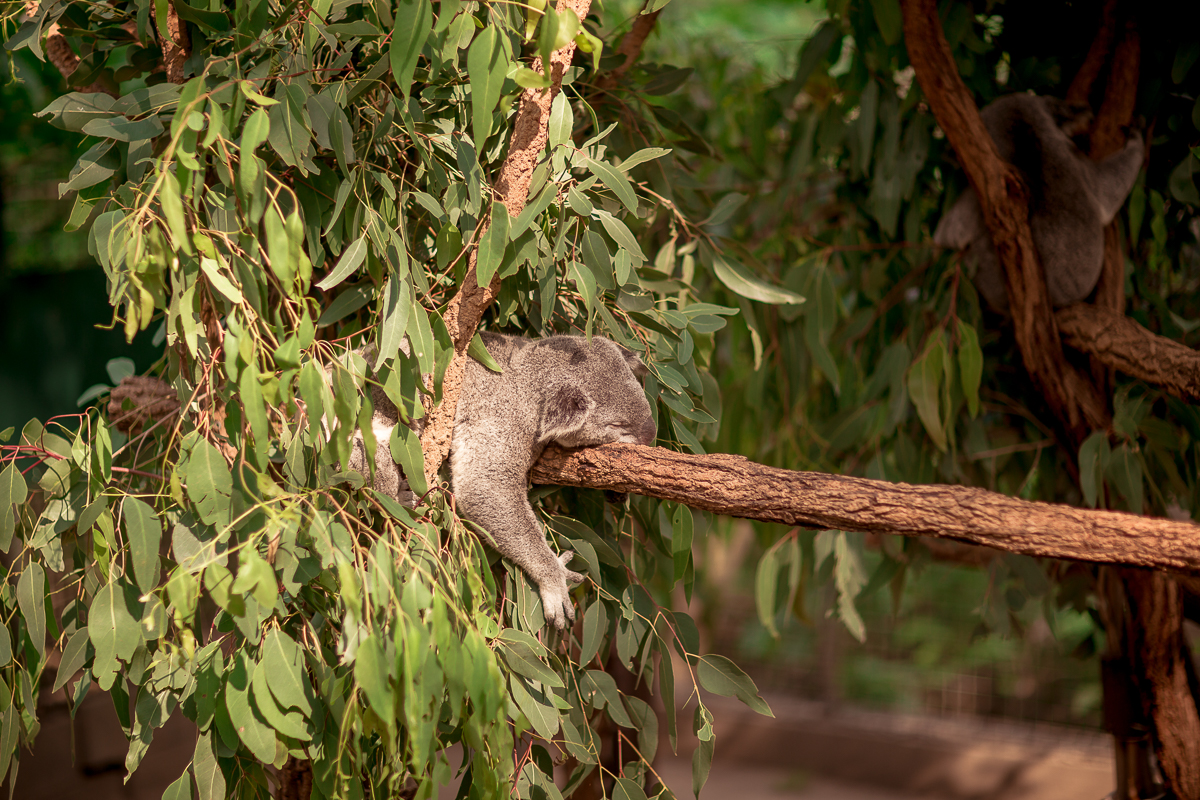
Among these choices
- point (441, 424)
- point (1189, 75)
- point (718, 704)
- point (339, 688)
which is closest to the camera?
point (339, 688)

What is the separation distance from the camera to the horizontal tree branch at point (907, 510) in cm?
124

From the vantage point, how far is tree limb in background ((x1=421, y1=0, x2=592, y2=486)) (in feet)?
4.02

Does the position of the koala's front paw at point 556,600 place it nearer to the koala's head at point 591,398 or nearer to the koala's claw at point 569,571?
the koala's claw at point 569,571

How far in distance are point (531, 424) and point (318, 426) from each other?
19.4 inches

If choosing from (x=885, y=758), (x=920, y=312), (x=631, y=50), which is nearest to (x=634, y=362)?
(x=631, y=50)

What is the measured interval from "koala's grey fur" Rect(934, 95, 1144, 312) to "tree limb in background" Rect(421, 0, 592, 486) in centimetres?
172

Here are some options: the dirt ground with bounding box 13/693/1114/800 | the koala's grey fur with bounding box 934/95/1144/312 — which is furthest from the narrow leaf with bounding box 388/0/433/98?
the dirt ground with bounding box 13/693/1114/800

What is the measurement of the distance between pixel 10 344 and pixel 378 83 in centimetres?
417

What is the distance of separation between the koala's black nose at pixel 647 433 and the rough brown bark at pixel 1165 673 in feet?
5.33

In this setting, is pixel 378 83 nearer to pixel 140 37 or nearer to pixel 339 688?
pixel 140 37

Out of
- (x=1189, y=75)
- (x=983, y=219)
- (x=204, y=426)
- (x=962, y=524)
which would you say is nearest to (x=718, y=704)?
(x=983, y=219)

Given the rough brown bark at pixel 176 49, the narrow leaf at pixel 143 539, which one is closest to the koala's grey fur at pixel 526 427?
the narrow leaf at pixel 143 539

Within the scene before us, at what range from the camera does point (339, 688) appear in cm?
100

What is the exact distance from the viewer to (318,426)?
3.57ft
